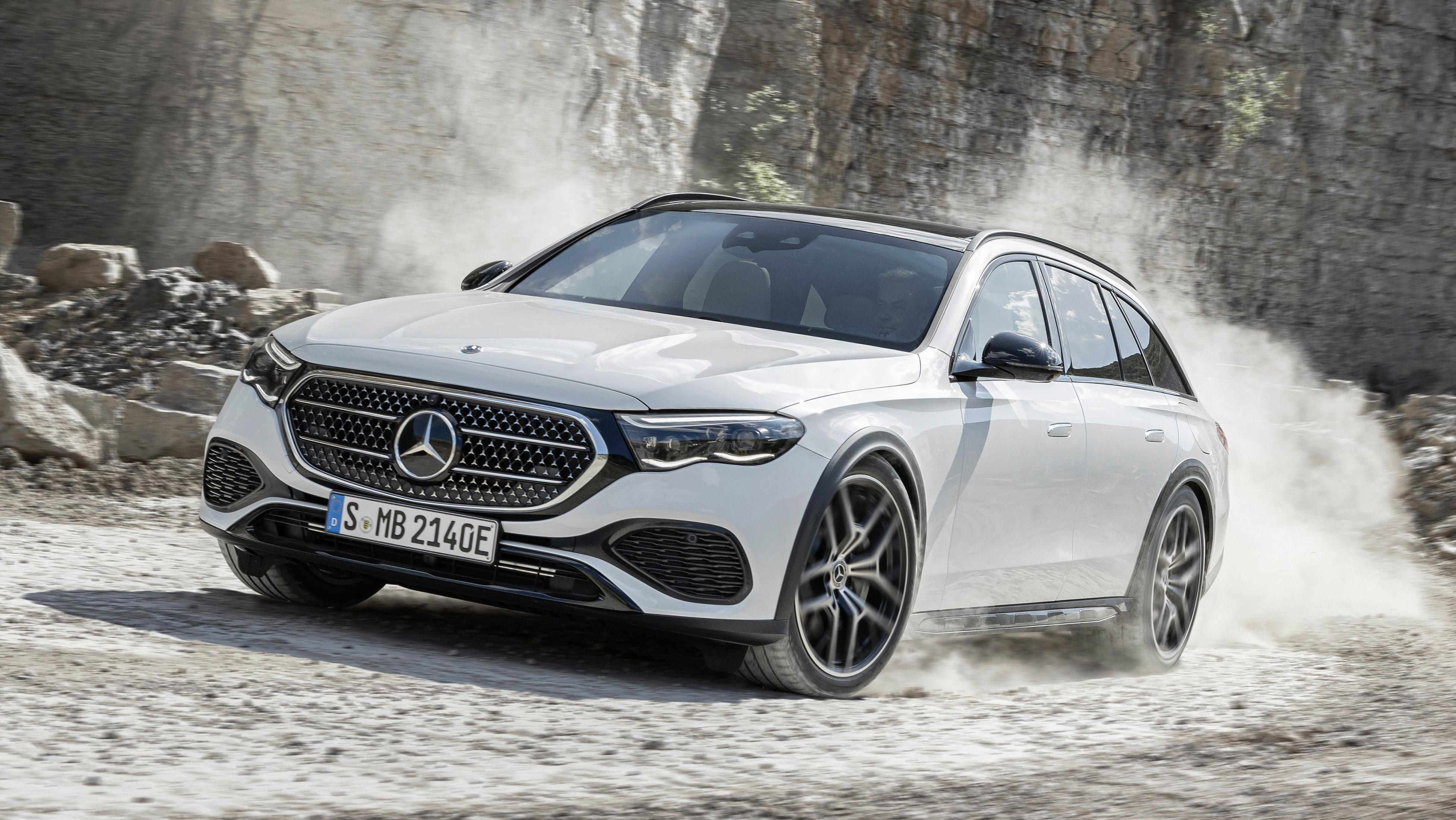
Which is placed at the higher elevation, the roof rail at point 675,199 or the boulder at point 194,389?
the roof rail at point 675,199

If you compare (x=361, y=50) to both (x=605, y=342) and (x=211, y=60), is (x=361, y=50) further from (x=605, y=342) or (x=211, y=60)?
(x=605, y=342)

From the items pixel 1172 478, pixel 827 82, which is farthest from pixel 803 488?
pixel 827 82

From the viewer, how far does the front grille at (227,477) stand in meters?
5.43

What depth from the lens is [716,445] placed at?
4.96 meters

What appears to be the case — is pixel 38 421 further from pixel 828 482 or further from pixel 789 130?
pixel 789 130

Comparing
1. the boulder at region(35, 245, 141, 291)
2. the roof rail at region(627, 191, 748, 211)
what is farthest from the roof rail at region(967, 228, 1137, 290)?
the boulder at region(35, 245, 141, 291)

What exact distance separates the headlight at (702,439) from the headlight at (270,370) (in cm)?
119

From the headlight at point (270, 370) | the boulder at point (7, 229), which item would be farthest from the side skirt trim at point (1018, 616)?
the boulder at point (7, 229)

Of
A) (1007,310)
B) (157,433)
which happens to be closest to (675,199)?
(1007,310)

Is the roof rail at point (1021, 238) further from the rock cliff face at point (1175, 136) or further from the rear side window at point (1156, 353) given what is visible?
the rock cliff face at point (1175, 136)

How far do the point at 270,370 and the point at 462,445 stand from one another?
2.81 feet

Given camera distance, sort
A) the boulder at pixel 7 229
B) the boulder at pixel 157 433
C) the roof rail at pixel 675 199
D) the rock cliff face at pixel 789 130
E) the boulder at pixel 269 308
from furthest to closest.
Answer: the rock cliff face at pixel 789 130 → the boulder at pixel 7 229 → the boulder at pixel 269 308 → the boulder at pixel 157 433 → the roof rail at pixel 675 199

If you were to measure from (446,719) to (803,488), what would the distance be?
1.25m

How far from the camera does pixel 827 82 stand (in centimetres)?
2423
